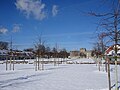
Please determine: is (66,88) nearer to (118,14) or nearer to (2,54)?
(118,14)

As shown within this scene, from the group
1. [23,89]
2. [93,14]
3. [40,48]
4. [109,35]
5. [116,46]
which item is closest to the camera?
[93,14]

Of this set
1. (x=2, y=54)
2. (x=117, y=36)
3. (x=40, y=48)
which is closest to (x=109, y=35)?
(x=117, y=36)

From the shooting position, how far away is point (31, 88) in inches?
563

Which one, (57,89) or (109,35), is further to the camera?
(57,89)

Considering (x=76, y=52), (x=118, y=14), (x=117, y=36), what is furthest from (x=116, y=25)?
(x=76, y=52)

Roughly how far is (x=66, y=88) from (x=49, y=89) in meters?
1.17

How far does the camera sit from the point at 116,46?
10.2 metres

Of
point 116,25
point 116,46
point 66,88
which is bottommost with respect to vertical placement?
point 66,88

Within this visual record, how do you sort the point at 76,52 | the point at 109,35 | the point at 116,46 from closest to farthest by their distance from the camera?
1. the point at 109,35
2. the point at 116,46
3. the point at 76,52

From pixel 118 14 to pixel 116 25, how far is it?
218cm

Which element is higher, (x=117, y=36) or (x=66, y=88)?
(x=117, y=36)

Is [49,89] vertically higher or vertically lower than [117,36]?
lower

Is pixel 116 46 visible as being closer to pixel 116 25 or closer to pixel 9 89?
pixel 116 25

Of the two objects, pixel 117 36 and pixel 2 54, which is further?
pixel 2 54
